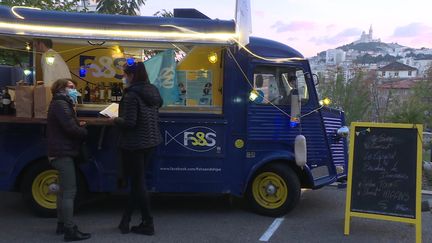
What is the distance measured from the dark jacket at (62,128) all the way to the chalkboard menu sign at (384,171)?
313 centimetres

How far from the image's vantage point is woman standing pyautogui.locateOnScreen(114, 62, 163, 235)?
505cm

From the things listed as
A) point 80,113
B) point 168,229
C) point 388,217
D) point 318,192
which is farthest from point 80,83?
point 388,217

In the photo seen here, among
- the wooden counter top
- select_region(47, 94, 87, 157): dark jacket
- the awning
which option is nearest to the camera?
select_region(47, 94, 87, 157): dark jacket

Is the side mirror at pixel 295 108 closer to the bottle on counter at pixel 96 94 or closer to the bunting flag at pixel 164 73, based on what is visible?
the bunting flag at pixel 164 73

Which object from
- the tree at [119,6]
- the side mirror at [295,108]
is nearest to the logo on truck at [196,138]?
the side mirror at [295,108]

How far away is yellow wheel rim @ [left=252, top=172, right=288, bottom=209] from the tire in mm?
2244

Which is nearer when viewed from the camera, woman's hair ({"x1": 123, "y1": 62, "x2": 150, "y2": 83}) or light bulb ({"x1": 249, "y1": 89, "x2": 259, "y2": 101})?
woman's hair ({"x1": 123, "y1": 62, "x2": 150, "y2": 83})

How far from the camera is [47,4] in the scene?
9852 millimetres

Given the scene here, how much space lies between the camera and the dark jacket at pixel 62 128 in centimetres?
482

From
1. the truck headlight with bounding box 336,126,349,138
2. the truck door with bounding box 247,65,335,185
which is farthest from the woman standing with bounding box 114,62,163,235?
the truck headlight with bounding box 336,126,349,138

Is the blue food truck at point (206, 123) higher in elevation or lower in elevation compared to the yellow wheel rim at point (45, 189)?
higher

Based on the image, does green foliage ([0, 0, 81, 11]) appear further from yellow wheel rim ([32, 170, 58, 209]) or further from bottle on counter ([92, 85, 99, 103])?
yellow wheel rim ([32, 170, 58, 209])

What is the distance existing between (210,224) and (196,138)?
42.8 inches

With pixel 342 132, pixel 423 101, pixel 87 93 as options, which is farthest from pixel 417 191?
pixel 423 101
